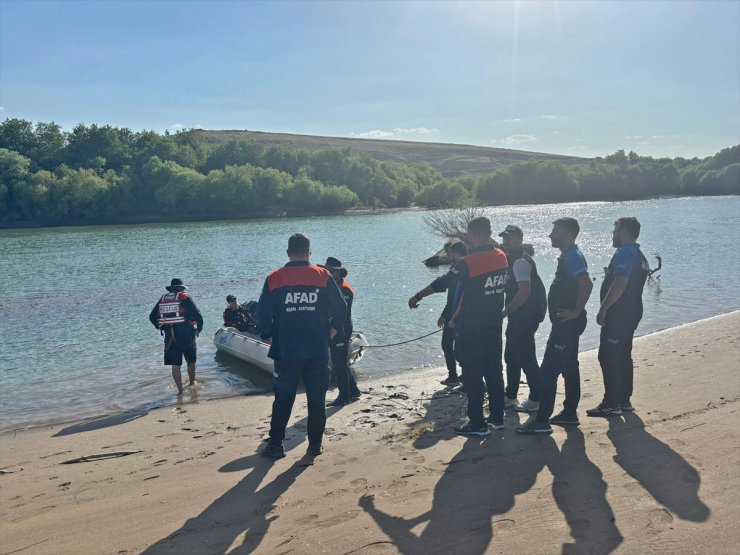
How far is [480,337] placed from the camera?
19.8ft

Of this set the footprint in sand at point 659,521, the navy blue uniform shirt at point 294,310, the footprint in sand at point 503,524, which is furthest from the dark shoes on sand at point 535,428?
the navy blue uniform shirt at point 294,310

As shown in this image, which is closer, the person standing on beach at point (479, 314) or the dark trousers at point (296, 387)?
the dark trousers at point (296, 387)

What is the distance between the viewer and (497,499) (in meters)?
4.54

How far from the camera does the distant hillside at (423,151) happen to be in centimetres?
14875

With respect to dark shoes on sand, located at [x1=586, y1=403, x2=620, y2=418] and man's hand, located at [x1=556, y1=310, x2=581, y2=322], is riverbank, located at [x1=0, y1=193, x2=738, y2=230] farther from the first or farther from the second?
man's hand, located at [x1=556, y1=310, x2=581, y2=322]

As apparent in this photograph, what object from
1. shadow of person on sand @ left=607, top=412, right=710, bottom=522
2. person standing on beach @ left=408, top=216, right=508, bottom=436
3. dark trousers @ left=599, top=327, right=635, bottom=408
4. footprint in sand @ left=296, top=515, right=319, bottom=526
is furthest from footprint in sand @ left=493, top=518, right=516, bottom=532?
dark trousers @ left=599, top=327, right=635, bottom=408

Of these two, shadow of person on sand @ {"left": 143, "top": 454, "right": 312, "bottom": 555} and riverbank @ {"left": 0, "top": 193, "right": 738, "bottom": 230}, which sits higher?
riverbank @ {"left": 0, "top": 193, "right": 738, "bottom": 230}

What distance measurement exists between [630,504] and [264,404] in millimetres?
5548

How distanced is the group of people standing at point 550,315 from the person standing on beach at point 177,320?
14.8ft

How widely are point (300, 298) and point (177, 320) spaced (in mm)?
4546

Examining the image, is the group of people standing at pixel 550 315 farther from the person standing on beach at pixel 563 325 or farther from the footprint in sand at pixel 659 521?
the footprint in sand at pixel 659 521

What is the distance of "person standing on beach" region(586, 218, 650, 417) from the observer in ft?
20.6

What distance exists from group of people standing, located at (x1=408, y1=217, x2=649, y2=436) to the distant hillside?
138107mm

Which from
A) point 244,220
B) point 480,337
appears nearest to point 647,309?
point 480,337
